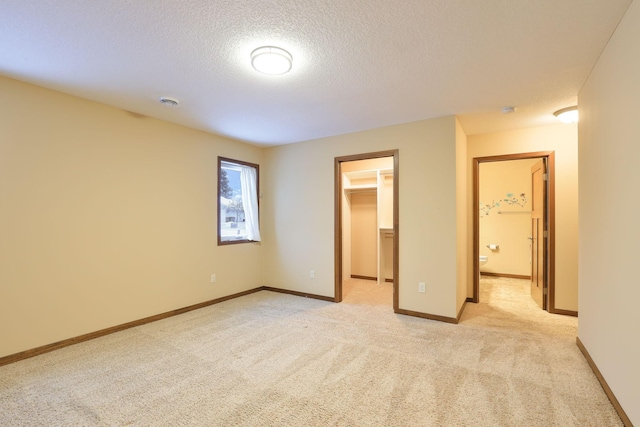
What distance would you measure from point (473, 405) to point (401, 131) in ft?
9.96

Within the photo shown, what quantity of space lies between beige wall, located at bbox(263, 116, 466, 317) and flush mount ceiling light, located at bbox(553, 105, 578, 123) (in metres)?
1.15

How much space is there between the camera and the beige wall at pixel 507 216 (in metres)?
6.06

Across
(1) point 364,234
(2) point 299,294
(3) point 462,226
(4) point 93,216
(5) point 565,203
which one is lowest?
(2) point 299,294

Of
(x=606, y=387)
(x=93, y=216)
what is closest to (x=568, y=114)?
(x=606, y=387)

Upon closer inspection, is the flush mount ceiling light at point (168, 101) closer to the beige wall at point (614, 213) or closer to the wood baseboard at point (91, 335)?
A: the wood baseboard at point (91, 335)

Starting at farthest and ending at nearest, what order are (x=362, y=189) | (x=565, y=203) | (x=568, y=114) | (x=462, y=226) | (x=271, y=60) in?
(x=362, y=189), (x=462, y=226), (x=565, y=203), (x=568, y=114), (x=271, y=60)

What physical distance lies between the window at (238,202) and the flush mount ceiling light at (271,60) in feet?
8.25

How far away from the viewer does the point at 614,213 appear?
1983mm

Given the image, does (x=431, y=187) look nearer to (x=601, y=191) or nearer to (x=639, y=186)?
(x=601, y=191)

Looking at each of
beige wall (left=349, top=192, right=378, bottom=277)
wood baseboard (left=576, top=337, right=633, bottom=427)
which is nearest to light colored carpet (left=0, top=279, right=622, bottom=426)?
wood baseboard (left=576, top=337, right=633, bottom=427)

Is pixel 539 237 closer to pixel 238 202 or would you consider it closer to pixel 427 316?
pixel 427 316

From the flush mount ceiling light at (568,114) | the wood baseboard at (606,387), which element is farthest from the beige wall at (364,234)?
the wood baseboard at (606,387)

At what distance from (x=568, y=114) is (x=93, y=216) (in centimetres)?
527

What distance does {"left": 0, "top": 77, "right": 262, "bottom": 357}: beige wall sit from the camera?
2658mm
